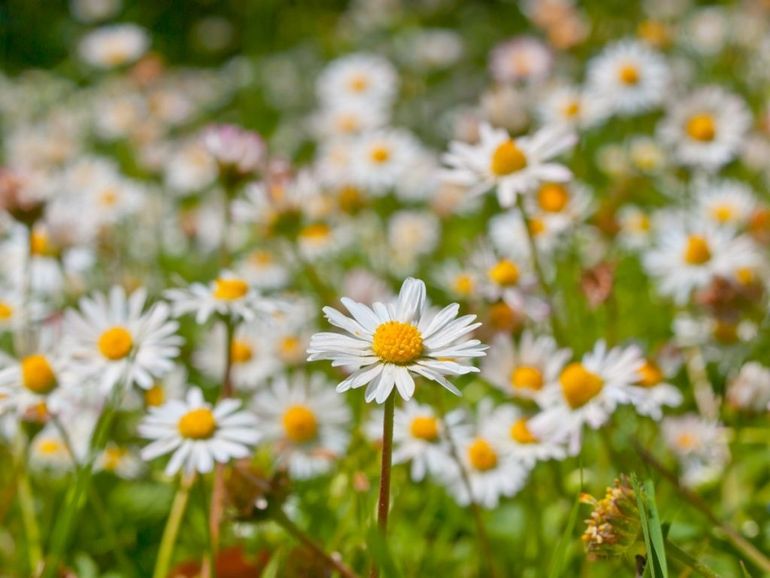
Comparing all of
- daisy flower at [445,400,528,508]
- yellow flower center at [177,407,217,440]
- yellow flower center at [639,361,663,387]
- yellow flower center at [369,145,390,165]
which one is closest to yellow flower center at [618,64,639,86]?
yellow flower center at [369,145,390,165]

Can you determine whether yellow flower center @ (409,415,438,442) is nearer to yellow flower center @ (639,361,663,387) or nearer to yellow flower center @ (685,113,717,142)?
yellow flower center @ (639,361,663,387)

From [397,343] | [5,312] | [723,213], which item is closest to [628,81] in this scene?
[723,213]

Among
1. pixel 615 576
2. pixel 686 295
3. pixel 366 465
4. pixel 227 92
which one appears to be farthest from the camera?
pixel 227 92

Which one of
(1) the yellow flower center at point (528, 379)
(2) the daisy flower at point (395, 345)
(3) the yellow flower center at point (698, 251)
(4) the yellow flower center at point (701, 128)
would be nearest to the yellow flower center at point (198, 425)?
(2) the daisy flower at point (395, 345)

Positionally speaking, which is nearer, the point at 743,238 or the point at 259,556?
the point at 259,556

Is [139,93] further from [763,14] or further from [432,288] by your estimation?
[763,14]

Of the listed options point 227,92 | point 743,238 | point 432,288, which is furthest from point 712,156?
point 227,92

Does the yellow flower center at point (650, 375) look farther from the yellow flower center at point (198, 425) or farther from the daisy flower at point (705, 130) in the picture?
the daisy flower at point (705, 130)
